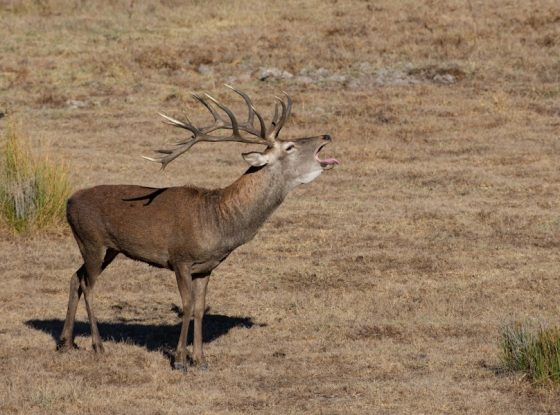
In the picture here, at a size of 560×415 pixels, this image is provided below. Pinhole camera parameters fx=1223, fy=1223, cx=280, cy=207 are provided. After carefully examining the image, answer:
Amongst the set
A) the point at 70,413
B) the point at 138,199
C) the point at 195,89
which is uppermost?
the point at 138,199

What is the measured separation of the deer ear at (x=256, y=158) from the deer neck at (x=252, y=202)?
97 millimetres

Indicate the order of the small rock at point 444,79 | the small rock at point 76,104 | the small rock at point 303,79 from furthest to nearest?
the small rock at point 303,79 → the small rock at point 444,79 → the small rock at point 76,104

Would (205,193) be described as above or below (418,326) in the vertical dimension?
above

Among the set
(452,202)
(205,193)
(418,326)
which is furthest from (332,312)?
(452,202)

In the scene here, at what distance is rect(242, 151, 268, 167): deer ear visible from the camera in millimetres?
11727

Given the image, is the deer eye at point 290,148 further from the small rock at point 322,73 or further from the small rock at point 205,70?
the small rock at point 205,70

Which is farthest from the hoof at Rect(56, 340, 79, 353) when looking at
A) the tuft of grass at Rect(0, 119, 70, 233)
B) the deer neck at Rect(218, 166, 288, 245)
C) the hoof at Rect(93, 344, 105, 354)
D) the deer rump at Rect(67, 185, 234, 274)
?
the tuft of grass at Rect(0, 119, 70, 233)

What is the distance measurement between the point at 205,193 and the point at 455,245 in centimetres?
Result: 622

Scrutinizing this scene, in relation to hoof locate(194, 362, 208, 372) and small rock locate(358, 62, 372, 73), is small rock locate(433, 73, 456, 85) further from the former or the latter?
hoof locate(194, 362, 208, 372)

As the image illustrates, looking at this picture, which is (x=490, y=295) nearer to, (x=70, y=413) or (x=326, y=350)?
(x=326, y=350)

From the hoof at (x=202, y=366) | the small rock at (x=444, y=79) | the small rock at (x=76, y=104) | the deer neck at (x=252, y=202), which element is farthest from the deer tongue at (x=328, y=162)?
the small rock at (x=444, y=79)

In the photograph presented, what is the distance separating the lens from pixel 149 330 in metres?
13.7

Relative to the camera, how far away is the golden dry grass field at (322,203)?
1131 centimetres

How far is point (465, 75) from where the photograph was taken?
29438 mm
